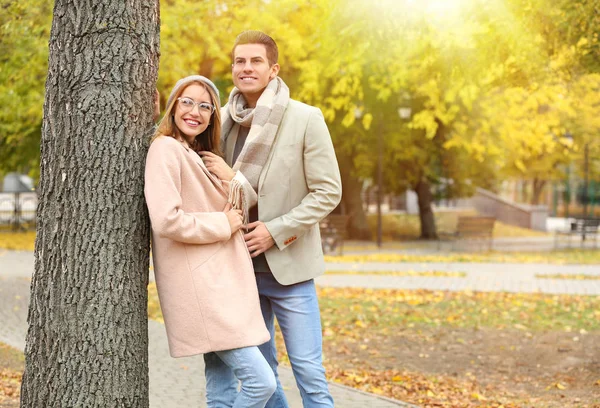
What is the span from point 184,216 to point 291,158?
28.7 inches

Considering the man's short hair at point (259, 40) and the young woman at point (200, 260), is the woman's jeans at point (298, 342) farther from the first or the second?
the man's short hair at point (259, 40)

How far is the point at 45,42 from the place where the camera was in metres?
10.5

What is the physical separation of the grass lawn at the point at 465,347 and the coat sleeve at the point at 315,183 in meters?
2.80

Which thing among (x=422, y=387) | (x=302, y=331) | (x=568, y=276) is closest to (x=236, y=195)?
(x=302, y=331)

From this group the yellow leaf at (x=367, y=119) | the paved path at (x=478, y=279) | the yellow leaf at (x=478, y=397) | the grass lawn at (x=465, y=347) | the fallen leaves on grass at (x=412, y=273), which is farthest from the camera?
the yellow leaf at (x=367, y=119)

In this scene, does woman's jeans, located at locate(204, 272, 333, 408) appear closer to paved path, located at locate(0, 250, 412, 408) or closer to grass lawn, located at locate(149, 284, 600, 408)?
paved path, located at locate(0, 250, 412, 408)

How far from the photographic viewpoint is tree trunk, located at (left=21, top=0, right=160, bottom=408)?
3.73m

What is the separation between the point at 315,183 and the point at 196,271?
77cm

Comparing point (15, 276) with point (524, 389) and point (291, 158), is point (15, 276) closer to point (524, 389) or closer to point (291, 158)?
point (524, 389)

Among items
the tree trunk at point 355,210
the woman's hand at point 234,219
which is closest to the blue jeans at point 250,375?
the woman's hand at point 234,219

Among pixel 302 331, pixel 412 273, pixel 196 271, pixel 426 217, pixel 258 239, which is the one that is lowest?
pixel 412 273

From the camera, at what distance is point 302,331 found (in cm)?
398

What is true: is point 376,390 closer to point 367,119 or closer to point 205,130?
point 205,130

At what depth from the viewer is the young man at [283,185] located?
3.94 m
